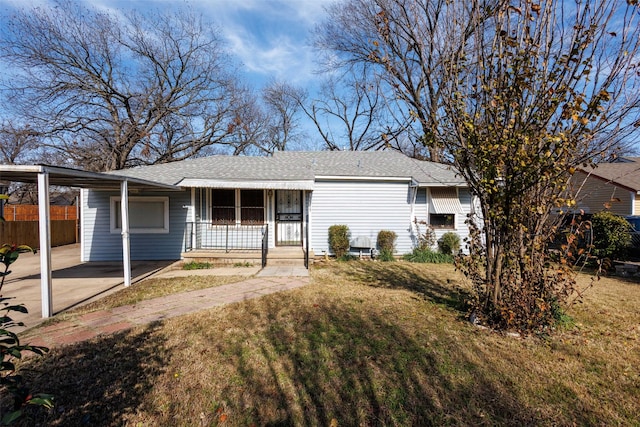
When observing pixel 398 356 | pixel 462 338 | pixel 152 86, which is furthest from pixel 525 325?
→ pixel 152 86

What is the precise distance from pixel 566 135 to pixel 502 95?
81 centimetres

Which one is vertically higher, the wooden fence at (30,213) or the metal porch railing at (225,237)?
the wooden fence at (30,213)

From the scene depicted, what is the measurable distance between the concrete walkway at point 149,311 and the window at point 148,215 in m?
4.52

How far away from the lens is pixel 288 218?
1077 cm

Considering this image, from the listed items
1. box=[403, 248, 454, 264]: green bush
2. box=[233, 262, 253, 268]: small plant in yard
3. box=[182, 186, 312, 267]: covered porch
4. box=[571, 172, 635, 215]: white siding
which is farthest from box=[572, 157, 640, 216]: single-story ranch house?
box=[233, 262, 253, 268]: small plant in yard

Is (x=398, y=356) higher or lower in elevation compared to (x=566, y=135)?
Answer: lower

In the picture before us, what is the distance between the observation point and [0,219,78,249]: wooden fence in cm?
1239

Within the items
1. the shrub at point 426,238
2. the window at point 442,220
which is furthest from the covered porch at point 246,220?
the window at point 442,220

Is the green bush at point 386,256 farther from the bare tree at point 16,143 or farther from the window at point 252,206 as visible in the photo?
the bare tree at point 16,143

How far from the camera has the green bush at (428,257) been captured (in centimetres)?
1027

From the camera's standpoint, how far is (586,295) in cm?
634

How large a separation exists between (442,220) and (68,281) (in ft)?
36.5

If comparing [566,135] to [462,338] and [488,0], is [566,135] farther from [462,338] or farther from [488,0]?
[462,338]

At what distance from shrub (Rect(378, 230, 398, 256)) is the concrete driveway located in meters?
6.87
